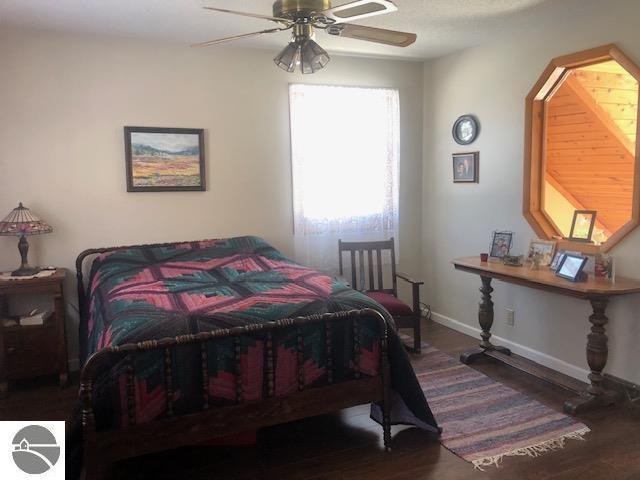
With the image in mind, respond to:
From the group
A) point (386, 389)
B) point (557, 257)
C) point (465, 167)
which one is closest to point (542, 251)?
point (557, 257)

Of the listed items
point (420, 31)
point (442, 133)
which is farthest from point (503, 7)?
point (442, 133)

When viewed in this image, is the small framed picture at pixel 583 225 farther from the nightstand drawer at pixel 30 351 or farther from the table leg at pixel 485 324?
the nightstand drawer at pixel 30 351

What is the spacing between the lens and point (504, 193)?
4.00 meters

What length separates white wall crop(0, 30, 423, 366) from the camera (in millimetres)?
3666

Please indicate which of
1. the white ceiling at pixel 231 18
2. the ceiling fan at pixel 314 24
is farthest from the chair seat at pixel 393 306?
the white ceiling at pixel 231 18

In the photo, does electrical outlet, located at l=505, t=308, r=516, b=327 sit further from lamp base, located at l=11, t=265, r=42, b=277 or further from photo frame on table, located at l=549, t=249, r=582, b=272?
lamp base, located at l=11, t=265, r=42, b=277

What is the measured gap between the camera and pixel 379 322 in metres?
2.52

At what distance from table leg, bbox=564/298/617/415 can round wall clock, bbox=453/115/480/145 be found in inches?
72.0

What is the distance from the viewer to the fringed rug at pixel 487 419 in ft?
8.65

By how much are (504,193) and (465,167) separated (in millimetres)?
497

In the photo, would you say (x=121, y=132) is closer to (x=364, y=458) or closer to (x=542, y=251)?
(x=364, y=458)

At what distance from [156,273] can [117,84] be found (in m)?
1.55

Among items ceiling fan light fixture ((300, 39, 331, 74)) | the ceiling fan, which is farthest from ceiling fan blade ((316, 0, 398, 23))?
ceiling fan light fixture ((300, 39, 331, 74))

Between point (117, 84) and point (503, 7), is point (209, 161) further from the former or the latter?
point (503, 7)
